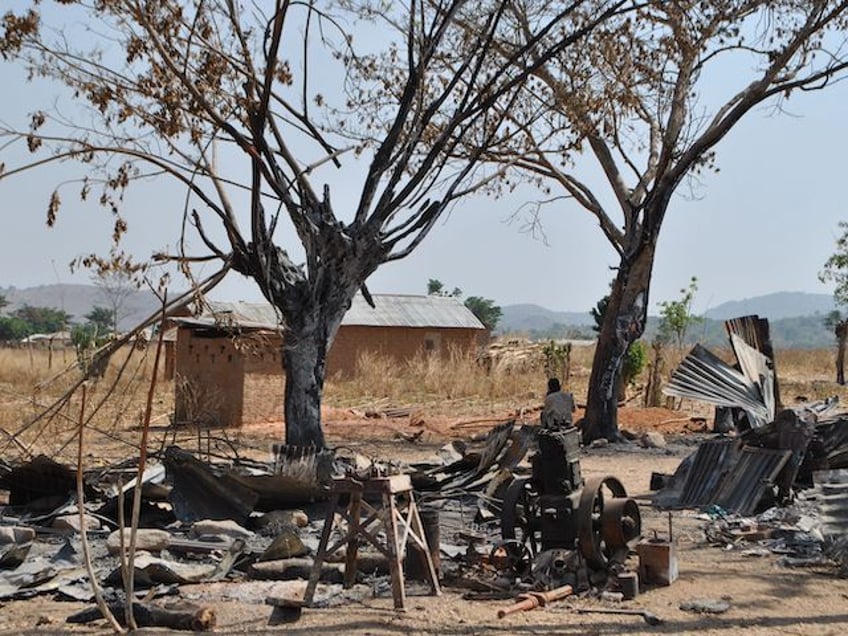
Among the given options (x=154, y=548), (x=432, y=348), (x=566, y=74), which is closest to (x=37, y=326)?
(x=432, y=348)

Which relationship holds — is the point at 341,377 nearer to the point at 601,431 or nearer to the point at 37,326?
the point at 601,431

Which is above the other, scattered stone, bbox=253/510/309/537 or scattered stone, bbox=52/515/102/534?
scattered stone, bbox=253/510/309/537

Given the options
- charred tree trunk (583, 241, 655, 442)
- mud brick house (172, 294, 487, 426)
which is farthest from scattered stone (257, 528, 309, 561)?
charred tree trunk (583, 241, 655, 442)

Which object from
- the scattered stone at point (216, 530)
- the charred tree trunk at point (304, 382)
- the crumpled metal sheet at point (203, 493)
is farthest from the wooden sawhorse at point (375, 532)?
the charred tree trunk at point (304, 382)

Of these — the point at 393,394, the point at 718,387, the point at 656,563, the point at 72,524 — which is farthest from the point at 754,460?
the point at 393,394

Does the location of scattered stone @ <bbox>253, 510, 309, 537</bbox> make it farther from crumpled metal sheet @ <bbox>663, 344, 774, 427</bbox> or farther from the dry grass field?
the dry grass field

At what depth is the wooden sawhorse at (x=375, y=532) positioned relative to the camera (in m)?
6.74

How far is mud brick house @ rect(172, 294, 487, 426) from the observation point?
18047 millimetres

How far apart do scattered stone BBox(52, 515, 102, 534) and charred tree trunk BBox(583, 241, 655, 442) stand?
1048 centimetres

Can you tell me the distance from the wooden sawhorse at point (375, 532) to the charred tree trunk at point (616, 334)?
11.4 meters

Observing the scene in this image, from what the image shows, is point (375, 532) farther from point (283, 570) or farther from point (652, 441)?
point (652, 441)

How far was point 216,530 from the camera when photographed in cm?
890

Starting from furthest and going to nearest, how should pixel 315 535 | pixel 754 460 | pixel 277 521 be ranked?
pixel 754 460 → pixel 277 521 → pixel 315 535

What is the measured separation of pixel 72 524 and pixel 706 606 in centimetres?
548
